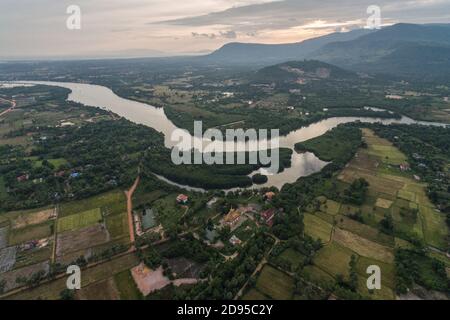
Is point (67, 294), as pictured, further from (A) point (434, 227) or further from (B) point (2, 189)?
(A) point (434, 227)

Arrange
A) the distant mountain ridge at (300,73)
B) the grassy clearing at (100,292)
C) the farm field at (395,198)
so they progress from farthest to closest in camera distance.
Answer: the distant mountain ridge at (300,73) → the farm field at (395,198) → the grassy clearing at (100,292)

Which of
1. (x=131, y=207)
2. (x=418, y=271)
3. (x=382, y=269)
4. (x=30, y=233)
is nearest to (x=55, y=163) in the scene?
(x=30, y=233)

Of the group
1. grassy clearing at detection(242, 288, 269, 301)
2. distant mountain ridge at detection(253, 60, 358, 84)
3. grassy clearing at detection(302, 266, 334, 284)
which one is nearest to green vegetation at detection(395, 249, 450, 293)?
grassy clearing at detection(302, 266, 334, 284)

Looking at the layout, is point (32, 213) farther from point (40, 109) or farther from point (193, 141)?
point (40, 109)

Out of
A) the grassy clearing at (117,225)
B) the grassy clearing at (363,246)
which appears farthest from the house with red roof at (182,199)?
the grassy clearing at (363,246)

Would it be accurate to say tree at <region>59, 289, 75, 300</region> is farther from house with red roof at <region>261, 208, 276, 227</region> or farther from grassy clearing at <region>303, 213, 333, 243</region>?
grassy clearing at <region>303, 213, 333, 243</region>

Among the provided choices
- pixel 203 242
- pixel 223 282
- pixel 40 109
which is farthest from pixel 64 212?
pixel 40 109

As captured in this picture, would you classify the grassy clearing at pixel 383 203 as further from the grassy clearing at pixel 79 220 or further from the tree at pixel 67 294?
the tree at pixel 67 294

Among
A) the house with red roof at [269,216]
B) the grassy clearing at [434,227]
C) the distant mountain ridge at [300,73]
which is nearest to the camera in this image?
the grassy clearing at [434,227]
